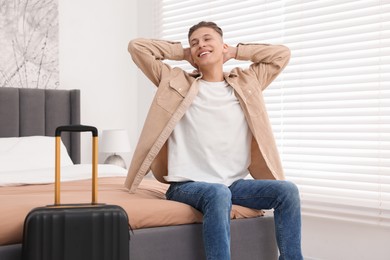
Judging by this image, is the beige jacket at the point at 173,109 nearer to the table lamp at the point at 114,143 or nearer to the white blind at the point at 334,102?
the white blind at the point at 334,102

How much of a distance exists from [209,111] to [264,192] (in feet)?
1.51

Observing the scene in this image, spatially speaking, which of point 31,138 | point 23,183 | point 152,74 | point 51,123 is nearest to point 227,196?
point 152,74

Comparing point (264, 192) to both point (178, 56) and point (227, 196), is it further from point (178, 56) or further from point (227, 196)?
point (178, 56)

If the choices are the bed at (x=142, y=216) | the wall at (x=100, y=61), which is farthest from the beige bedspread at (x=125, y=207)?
the wall at (x=100, y=61)

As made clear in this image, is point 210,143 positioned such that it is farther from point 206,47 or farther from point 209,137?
point 206,47

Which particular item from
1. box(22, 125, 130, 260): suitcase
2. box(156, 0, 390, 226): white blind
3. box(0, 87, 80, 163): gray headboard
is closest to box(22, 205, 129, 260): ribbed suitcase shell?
box(22, 125, 130, 260): suitcase

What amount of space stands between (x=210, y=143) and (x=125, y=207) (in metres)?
0.53

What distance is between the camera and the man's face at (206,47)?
2678 mm

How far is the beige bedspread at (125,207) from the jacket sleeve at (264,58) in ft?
2.40

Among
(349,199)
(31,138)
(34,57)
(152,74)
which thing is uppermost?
(34,57)

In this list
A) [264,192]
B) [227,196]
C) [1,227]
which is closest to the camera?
[1,227]

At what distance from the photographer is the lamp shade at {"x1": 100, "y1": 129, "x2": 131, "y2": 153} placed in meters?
4.56

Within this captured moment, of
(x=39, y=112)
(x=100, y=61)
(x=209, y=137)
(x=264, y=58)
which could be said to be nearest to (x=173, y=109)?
(x=209, y=137)

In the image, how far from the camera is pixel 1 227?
196 centimetres
